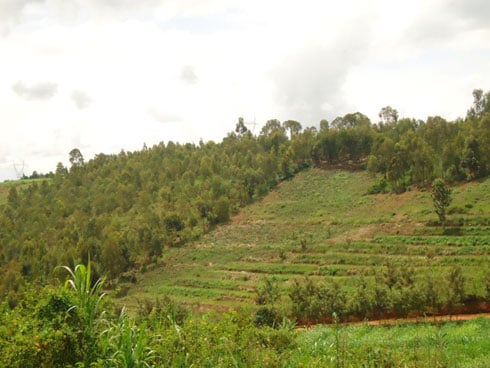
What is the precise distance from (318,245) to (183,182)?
2410 inches

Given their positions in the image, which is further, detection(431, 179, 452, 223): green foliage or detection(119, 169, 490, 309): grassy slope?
detection(431, 179, 452, 223): green foliage

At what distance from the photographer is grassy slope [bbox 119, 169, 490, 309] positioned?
144ft

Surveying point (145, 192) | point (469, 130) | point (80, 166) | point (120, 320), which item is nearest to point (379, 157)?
point (469, 130)

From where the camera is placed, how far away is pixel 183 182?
110 metres

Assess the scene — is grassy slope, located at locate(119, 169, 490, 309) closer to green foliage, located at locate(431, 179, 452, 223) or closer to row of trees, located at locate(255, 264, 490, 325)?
green foliage, located at locate(431, 179, 452, 223)

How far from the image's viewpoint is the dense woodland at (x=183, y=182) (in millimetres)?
66938

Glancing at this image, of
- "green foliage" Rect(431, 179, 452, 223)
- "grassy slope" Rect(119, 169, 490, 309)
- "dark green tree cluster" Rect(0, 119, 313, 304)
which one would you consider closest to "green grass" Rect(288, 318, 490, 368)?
"grassy slope" Rect(119, 169, 490, 309)

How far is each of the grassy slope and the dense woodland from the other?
18.3 ft

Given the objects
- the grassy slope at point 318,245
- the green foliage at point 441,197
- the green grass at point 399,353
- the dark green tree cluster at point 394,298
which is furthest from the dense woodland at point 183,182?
the green grass at point 399,353

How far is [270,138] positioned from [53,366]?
121 metres

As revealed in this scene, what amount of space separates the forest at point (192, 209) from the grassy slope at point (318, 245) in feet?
13.0

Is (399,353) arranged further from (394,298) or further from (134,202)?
(134,202)

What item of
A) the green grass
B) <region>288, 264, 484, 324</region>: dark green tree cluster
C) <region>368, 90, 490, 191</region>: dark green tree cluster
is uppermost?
<region>368, 90, 490, 191</region>: dark green tree cluster

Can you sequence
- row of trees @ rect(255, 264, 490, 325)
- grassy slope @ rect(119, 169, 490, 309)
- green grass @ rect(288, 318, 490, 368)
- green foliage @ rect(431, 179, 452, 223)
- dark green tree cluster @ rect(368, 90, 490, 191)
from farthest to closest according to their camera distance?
dark green tree cluster @ rect(368, 90, 490, 191), green foliage @ rect(431, 179, 452, 223), grassy slope @ rect(119, 169, 490, 309), row of trees @ rect(255, 264, 490, 325), green grass @ rect(288, 318, 490, 368)
